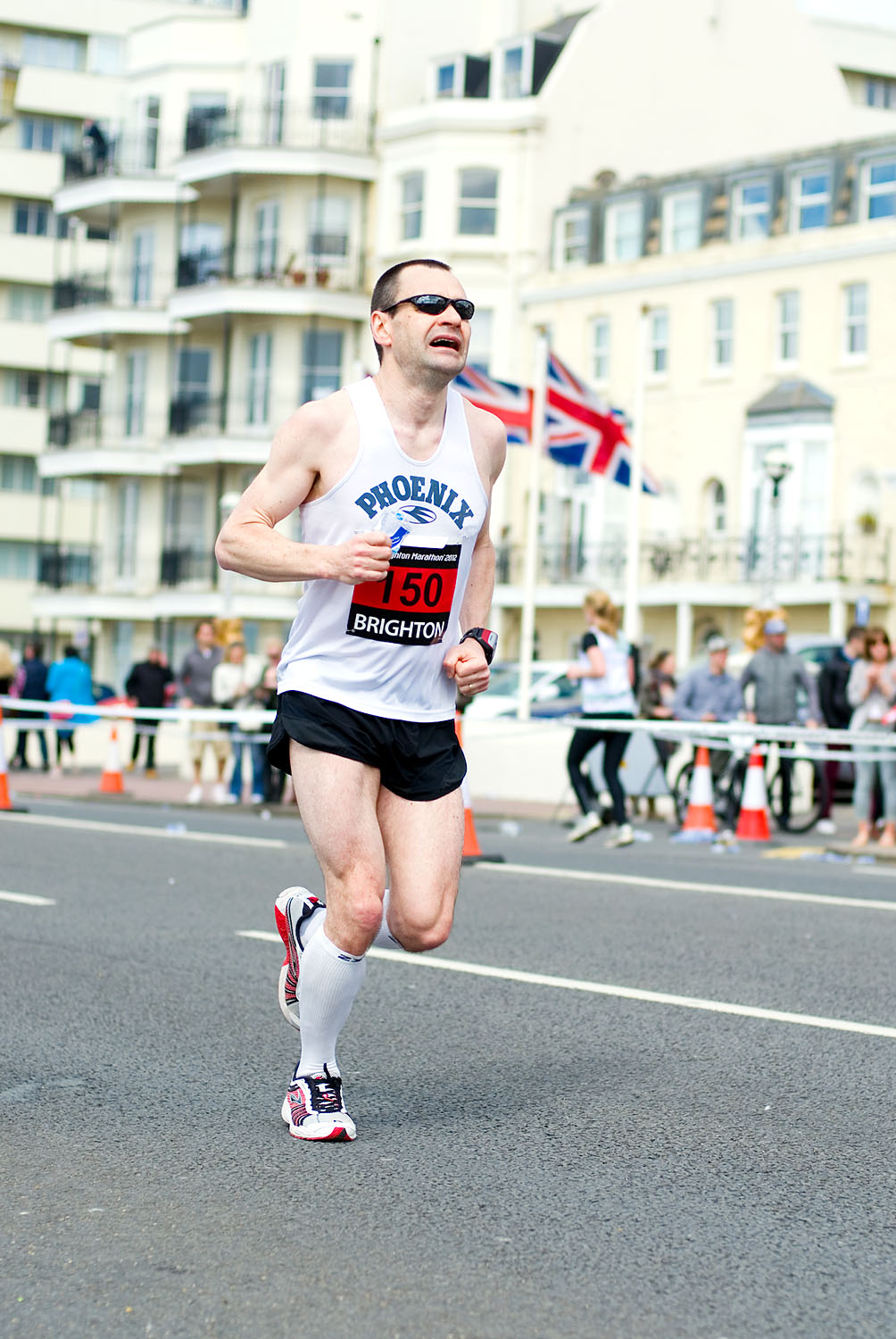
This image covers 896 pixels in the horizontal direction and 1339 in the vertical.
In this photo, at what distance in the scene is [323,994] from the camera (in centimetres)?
536

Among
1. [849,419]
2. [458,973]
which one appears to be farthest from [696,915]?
[849,419]

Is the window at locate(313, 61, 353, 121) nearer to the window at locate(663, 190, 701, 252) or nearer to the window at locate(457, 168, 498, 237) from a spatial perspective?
the window at locate(457, 168, 498, 237)

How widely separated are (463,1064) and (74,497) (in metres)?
68.6

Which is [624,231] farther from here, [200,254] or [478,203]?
[200,254]

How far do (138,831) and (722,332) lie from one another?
32893 mm

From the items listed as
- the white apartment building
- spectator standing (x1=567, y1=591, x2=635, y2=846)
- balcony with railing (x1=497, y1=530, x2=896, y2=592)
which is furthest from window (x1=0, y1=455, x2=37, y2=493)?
spectator standing (x1=567, y1=591, x2=635, y2=846)

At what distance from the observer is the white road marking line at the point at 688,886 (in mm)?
Answer: 11594

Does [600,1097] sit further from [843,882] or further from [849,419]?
[849,419]

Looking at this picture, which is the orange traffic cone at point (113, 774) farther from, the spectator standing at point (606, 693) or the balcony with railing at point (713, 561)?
the balcony with railing at point (713, 561)

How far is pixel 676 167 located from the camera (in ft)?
176

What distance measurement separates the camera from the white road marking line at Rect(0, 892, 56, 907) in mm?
10531

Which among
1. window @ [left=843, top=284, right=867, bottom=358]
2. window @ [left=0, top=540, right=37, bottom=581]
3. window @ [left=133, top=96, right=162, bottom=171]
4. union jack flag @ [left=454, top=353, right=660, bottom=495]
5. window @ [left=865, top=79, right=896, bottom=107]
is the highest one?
window @ [left=865, top=79, right=896, bottom=107]

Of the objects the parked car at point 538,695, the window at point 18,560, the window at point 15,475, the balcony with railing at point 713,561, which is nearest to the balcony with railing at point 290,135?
the balcony with railing at point 713,561

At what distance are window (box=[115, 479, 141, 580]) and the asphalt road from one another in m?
48.1
